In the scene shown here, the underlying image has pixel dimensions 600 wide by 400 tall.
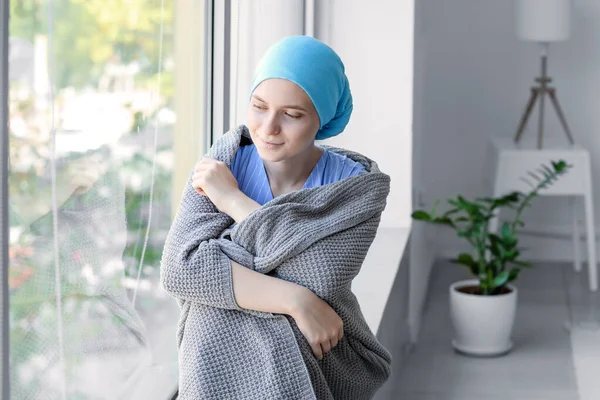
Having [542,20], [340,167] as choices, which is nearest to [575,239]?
[542,20]

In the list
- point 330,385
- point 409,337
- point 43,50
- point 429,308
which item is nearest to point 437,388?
point 409,337

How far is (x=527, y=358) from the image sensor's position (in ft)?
11.2

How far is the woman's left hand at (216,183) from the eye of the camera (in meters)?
1.29

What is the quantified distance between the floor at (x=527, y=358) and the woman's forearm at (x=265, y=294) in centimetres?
187

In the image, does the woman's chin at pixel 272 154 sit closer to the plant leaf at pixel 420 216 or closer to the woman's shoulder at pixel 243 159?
the woman's shoulder at pixel 243 159

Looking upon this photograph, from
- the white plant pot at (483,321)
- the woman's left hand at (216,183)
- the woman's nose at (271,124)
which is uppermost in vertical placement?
the woman's nose at (271,124)

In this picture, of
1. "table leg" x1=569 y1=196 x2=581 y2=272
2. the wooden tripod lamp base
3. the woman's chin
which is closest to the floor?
"table leg" x1=569 y1=196 x2=581 y2=272

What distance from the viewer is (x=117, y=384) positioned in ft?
5.68

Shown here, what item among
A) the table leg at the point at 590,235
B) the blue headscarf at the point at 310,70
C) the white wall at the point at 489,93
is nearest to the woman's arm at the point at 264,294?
the blue headscarf at the point at 310,70

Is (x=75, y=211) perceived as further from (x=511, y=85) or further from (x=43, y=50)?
(x=511, y=85)

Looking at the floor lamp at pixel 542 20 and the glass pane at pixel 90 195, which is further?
the floor lamp at pixel 542 20

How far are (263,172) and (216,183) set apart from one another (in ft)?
0.30

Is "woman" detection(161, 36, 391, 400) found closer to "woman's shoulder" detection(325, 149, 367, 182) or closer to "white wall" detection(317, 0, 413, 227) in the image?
"woman's shoulder" detection(325, 149, 367, 182)

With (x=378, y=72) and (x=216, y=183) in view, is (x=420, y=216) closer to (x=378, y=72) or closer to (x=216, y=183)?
(x=378, y=72)
